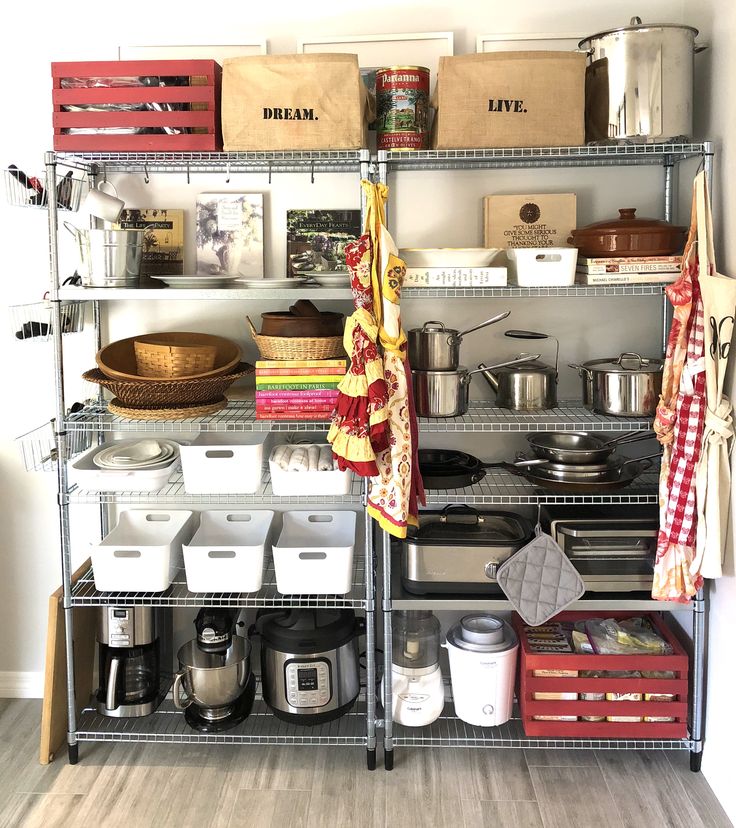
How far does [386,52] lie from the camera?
256 centimetres

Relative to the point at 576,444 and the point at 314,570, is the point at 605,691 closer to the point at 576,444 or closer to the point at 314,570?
the point at 576,444

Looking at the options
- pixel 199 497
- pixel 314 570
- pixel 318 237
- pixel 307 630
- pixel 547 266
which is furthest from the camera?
pixel 199 497

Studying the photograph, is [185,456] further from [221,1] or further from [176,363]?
[221,1]

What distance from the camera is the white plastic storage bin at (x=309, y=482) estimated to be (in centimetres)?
238

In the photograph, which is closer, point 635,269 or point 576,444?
point 635,269

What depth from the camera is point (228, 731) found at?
259 cm

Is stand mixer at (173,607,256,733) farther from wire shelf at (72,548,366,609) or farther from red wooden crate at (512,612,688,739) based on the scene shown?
red wooden crate at (512,612,688,739)

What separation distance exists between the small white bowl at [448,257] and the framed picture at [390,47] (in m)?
0.61

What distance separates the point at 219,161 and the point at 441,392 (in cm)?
89

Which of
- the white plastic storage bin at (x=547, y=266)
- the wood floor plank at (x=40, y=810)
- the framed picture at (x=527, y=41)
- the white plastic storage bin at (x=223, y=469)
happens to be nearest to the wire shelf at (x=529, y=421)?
the white plastic storage bin at (x=547, y=266)

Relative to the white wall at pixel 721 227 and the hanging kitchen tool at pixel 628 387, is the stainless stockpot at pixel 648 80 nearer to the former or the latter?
the white wall at pixel 721 227

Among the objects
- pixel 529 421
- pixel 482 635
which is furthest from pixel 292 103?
pixel 482 635

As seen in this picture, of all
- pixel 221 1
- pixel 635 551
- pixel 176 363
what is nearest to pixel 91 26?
pixel 221 1

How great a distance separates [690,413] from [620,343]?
1.66 feet
